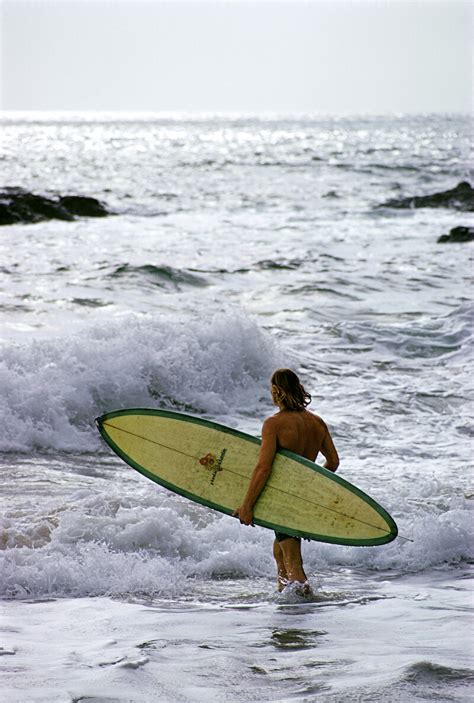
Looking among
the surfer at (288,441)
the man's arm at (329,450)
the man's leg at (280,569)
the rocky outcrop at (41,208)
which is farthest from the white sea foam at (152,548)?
the rocky outcrop at (41,208)

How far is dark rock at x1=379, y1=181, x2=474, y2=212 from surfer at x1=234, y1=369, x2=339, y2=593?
28482 millimetres

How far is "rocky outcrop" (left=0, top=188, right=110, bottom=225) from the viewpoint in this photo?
2694 cm

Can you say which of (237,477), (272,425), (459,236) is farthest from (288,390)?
(459,236)

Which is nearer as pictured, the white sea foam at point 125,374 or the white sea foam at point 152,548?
the white sea foam at point 152,548

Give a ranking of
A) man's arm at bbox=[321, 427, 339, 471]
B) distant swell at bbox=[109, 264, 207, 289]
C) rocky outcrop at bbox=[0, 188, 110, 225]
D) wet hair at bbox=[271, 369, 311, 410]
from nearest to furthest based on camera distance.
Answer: wet hair at bbox=[271, 369, 311, 410], man's arm at bbox=[321, 427, 339, 471], distant swell at bbox=[109, 264, 207, 289], rocky outcrop at bbox=[0, 188, 110, 225]

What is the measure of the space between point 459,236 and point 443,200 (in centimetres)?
1026

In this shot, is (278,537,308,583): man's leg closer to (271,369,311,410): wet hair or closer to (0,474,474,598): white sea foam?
(0,474,474,598): white sea foam

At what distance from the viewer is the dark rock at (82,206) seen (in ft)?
95.9

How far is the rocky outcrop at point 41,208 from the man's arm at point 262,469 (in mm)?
21793

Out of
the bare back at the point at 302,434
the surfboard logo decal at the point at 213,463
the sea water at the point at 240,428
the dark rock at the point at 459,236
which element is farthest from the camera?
the dark rock at the point at 459,236

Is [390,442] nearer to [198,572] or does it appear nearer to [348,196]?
[198,572]

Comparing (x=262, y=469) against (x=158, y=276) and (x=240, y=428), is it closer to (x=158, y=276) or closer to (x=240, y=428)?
(x=240, y=428)

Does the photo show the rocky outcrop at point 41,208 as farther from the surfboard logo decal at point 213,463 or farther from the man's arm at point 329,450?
the man's arm at point 329,450

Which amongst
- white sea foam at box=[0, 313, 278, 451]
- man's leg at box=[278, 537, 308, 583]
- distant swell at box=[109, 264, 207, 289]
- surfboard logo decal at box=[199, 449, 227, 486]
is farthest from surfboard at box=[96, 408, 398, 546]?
distant swell at box=[109, 264, 207, 289]
